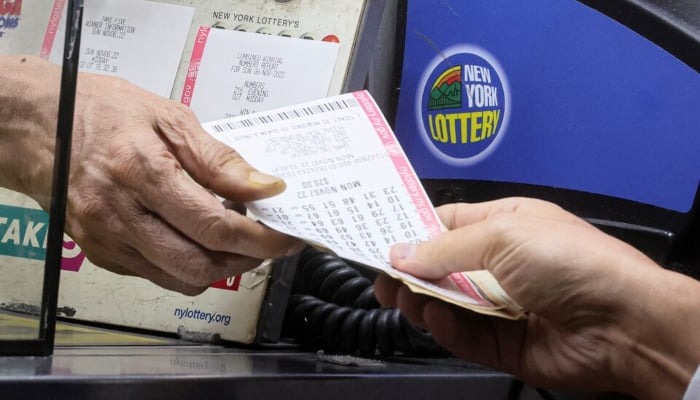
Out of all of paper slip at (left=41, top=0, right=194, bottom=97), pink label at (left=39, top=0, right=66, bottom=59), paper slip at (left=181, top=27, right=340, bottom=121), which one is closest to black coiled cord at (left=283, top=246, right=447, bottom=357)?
paper slip at (left=181, top=27, right=340, bottom=121)

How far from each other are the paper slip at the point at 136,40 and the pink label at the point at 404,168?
0.39 m

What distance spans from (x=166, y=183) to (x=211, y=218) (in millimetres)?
51

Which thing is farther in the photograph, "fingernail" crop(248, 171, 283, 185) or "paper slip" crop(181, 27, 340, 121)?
"paper slip" crop(181, 27, 340, 121)

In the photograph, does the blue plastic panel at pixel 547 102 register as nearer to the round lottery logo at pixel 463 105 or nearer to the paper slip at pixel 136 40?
the round lottery logo at pixel 463 105

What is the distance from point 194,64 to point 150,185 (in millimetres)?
458

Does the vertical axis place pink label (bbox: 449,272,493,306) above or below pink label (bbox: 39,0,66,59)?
below

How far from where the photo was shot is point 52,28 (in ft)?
2.37

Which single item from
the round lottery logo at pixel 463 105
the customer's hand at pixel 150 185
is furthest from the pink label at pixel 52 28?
the round lottery logo at pixel 463 105

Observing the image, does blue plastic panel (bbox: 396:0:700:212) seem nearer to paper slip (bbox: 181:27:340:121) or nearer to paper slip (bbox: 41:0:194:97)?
paper slip (bbox: 181:27:340:121)

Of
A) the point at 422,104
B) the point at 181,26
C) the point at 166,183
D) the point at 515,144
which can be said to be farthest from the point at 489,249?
the point at 181,26

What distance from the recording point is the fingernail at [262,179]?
790 millimetres

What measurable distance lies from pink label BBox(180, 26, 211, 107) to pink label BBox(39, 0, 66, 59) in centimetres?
48

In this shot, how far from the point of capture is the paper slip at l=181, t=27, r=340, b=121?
120 centimetres

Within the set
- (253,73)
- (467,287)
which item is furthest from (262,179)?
(253,73)
